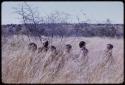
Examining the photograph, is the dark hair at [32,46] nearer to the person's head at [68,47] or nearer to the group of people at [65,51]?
the group of people at [65,51]

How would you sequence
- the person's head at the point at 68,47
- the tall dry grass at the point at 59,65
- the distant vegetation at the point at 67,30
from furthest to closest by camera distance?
the person's head at the point at 68,47
the distant vegetation at the point at 67,30
the tall dry grass at the point at 59,65

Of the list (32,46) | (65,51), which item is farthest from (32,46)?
(65,51)

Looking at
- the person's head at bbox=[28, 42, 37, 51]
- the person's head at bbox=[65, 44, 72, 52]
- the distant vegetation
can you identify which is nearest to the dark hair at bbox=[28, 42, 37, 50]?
the person's head at bbox=[28, 42, 37, 51]

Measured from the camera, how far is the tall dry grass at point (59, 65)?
4.83 metres

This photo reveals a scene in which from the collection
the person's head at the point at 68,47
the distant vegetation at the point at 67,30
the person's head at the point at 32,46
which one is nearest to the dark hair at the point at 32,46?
the person's head at the point at 32,46

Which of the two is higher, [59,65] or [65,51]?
[65,51]

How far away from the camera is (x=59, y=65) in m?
5.13

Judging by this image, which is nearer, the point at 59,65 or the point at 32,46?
the point at 59,65

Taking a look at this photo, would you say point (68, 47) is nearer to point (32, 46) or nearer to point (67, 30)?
point (67, 30)

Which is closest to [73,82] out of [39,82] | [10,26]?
[39,82]

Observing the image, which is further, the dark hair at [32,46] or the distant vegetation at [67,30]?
the dark hair at [32,46]

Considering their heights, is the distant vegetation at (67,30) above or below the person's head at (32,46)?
above

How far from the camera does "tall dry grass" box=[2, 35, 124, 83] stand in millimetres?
4832

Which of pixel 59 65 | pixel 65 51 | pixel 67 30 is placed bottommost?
pixel 59 65
